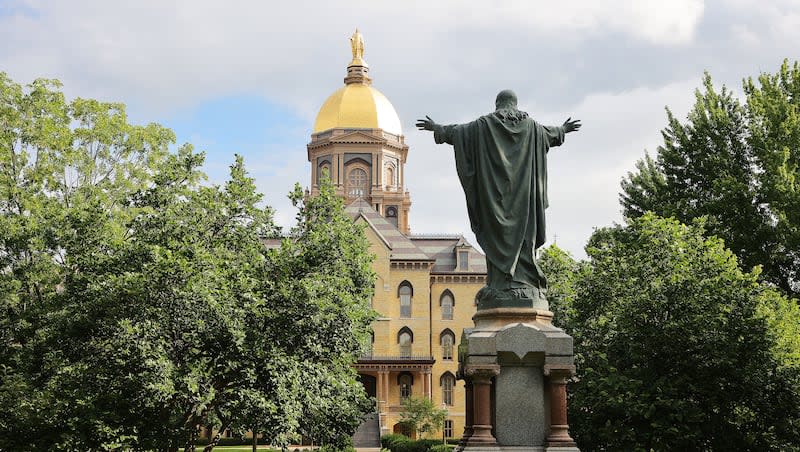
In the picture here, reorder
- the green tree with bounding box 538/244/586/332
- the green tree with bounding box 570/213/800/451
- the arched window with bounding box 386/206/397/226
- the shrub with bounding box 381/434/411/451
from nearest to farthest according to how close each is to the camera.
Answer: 1. the green tree with bounding box 570/213/800/451
2. the green tree with bounding box 538/244/586/332
3. the shrub with bounding box 381/434/411/451
4. the arched window with bounding box 386/206/397/226

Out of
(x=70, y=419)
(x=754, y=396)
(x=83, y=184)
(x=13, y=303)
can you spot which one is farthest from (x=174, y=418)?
(x=754, y=396)

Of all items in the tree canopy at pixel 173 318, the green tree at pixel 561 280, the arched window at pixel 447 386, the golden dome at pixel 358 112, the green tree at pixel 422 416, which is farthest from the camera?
the golden dome at pixel 358 112

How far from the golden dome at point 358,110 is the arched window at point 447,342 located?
2411cm

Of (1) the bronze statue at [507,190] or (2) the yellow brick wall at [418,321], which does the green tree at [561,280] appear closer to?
(1) the bronze statue at [507,190]

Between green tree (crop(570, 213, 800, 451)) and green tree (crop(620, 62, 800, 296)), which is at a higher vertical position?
green tree (crop(620, 62, 800, 296))

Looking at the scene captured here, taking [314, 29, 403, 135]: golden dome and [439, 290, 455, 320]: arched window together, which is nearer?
[439, 290, 455, 320]: arched window

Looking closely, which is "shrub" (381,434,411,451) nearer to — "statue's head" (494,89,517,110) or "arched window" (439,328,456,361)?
"arched window" (439,328,456,361)

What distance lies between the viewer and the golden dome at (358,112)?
8816 centimetres

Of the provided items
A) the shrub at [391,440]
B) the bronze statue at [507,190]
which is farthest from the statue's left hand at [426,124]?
the shrub at [391,440]

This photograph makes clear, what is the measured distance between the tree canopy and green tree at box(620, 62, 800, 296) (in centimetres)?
1359

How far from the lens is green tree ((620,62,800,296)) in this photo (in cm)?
3266

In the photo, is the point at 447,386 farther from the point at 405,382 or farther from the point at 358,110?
the point at 358,110

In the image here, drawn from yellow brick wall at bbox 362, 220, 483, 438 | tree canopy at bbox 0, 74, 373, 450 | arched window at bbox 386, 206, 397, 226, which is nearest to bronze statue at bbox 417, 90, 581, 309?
tree canopy at bbox 0, 74, 373, 450

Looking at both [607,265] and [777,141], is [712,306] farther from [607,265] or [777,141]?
[777,141]
